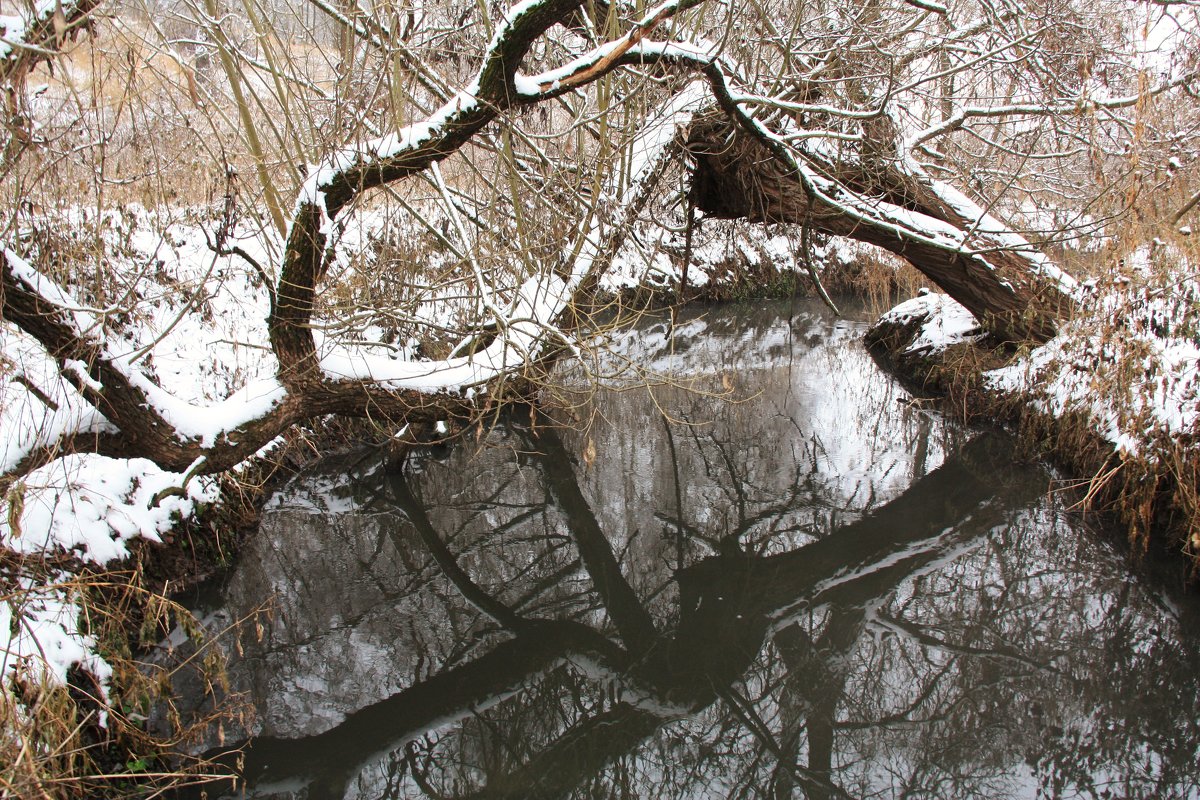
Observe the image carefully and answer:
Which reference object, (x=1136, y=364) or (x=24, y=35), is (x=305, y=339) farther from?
(x=1136, y=364)

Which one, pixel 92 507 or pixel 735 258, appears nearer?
pixel 92 507

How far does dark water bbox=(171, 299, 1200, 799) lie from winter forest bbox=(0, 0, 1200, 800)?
0.08 ft

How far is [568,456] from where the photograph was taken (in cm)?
627

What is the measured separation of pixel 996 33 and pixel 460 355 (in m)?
4.94

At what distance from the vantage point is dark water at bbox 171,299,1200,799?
3.17 metres

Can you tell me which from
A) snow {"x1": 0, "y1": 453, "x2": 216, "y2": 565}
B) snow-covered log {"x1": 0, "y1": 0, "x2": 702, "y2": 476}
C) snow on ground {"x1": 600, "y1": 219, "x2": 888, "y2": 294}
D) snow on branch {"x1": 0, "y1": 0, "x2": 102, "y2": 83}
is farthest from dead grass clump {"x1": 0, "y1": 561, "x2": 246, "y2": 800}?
snow on ground {"x1": 600, "y1": 219, "x2": 888, "y2": 294}

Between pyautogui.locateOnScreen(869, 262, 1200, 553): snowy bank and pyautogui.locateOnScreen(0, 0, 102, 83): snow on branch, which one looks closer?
pyautogui.locateOnScreen(0, 0, 102, 83): snow on branch

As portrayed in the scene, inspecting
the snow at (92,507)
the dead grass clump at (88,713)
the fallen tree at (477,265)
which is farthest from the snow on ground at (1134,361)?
the snow at (92,507)

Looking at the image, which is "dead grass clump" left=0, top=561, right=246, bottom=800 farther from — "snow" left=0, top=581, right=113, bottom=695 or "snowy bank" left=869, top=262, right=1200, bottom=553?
"snowy bank" left=869, top=262, right=1200, bottom=553

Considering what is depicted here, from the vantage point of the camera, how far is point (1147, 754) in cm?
311

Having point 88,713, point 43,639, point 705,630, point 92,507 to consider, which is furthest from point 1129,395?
Result: point 92,507

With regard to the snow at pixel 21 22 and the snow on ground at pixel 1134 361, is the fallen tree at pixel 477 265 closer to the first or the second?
the snow at pixel 21 22

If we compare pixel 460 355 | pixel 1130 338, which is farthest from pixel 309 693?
pixel 1130 338

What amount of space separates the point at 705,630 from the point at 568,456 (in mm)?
2469
